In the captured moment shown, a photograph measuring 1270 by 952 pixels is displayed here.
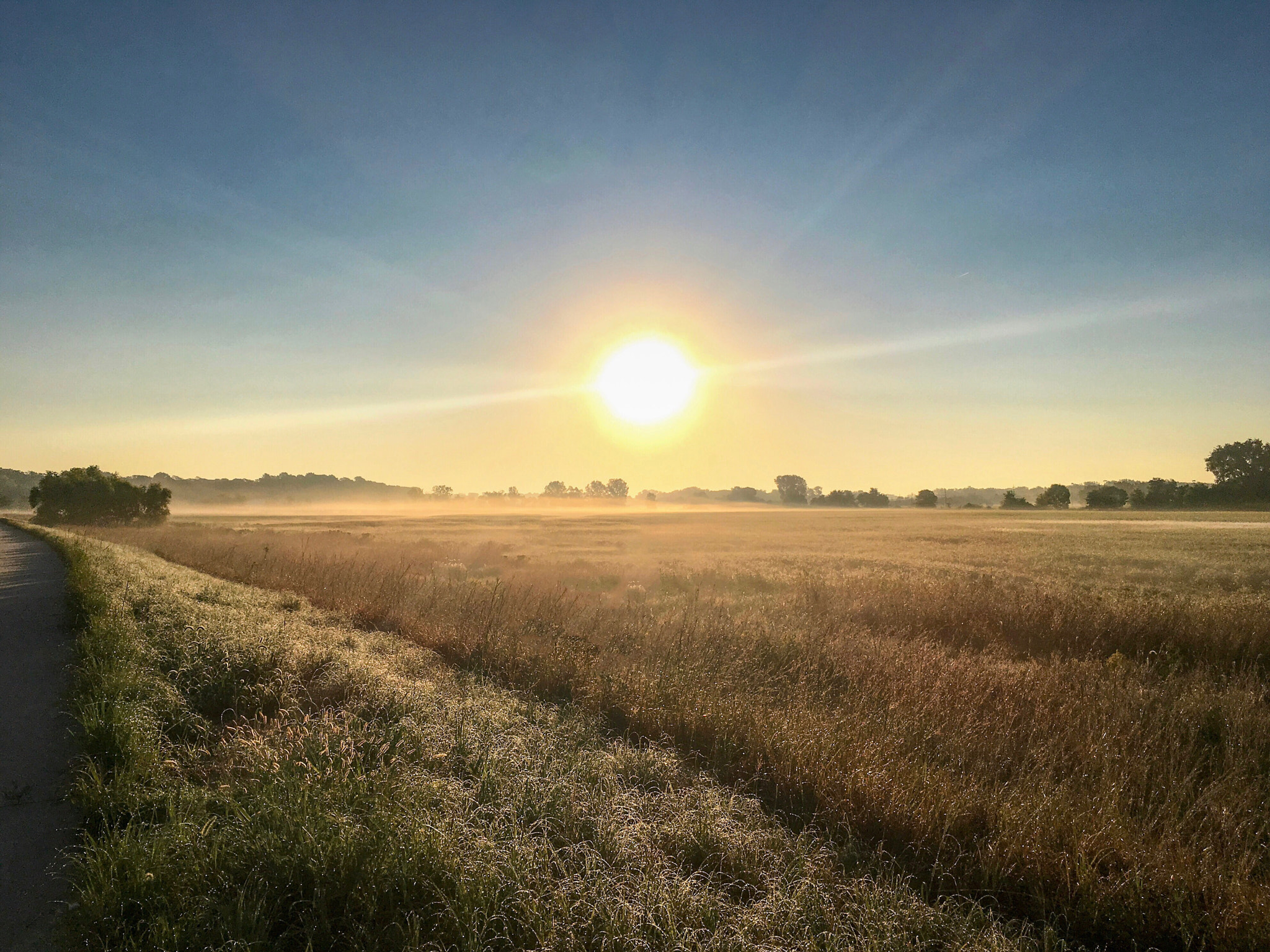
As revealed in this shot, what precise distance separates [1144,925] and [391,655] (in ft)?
30.9

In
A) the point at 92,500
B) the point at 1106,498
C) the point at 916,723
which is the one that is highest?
the point at 92,500

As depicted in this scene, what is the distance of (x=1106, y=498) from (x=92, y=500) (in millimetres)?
141056

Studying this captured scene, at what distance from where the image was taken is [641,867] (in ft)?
14.9

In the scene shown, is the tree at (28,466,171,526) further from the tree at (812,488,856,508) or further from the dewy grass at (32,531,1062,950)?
the tree at (812,488,856,508)

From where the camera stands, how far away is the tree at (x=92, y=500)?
198ft

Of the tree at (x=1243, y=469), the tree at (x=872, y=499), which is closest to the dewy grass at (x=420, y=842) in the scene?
the tree at (x=1243, y=469)

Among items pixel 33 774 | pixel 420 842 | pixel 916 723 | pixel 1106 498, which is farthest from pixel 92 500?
pixel 1106 498

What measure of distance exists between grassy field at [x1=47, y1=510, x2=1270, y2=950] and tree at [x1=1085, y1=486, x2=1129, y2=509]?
339 ft

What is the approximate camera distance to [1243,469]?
102 meters

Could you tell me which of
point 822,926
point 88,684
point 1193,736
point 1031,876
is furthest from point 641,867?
point 1193,736

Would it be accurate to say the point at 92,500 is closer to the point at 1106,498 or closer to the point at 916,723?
the point at 916,723

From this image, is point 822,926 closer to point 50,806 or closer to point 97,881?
point 97,881

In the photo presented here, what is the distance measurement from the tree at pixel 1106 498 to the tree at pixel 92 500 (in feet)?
441

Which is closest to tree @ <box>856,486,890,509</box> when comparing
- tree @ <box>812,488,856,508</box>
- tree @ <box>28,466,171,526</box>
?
tree @ <box>812,488,856,508</box>
